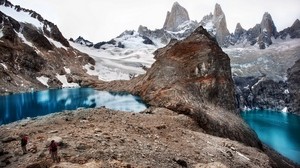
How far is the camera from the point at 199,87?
73.4 meters

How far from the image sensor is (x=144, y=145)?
3300 cm

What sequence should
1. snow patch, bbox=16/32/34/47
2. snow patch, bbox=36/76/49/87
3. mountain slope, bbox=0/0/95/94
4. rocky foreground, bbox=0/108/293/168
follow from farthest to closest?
snow patch, bbox=16/32/34/47, snow patch, bbox=36/76/49/87, mountain slope, bbox=0/0/95/94, rocky foreground, bbox=0/108/293/168

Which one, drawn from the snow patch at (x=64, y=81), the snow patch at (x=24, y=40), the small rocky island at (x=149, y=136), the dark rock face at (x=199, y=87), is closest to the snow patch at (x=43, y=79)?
the snow patch at (x=64, y=81)

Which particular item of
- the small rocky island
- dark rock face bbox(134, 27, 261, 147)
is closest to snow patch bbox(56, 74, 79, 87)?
dark rock face bbox(134, 27, 261, 147)

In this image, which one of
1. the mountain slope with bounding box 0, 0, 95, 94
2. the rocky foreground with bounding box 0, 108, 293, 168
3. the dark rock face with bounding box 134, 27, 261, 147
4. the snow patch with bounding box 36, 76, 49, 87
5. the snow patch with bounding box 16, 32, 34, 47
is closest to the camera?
the rocky foreground with bounding box 0, 108, 293, 168

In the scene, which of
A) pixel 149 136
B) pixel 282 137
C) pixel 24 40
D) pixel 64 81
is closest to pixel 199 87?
pixel 149 136

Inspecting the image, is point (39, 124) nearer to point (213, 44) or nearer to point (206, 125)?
point (206, 125)

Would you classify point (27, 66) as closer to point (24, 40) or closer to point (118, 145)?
point (24, 40)

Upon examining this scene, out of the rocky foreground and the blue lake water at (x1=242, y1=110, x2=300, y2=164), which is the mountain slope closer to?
the blue lake water at (x1=242, y1=110, x2=300, y2=164)

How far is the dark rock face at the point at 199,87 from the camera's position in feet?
190

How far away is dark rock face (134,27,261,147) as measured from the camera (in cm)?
5781

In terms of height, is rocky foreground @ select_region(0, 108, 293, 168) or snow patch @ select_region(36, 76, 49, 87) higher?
snow patch @ select_region(36, 76, 49, 87)

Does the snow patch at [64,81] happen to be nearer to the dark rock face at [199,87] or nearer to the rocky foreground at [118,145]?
the dark rock face at [199,87]

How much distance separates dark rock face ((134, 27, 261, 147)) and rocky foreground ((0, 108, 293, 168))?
12.0 m
